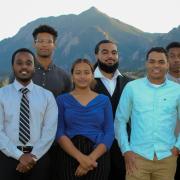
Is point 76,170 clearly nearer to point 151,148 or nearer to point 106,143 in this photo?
point 106,143

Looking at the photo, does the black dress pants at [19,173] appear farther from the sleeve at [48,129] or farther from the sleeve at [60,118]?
the sleeve at [60,118]

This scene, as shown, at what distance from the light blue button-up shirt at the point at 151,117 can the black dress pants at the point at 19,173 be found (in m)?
1.37

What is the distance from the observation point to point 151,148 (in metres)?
6.60

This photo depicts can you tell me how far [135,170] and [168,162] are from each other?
568 mm

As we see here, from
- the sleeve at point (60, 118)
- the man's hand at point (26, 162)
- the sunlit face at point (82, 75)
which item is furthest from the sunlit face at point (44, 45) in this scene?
the man's hand at point (26, 162)

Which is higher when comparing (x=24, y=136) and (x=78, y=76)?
(x=78, y=76)

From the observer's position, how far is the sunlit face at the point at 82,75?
683 cm

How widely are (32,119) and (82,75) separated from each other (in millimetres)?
1133

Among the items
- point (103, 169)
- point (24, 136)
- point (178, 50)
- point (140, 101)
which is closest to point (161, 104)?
point (140, 101)

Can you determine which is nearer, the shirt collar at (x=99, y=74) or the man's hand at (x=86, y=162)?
the man's hand at (x=86, y=162)

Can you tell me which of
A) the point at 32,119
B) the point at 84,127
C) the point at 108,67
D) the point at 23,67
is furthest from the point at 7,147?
the point at 108,67

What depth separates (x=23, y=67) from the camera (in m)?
6.80

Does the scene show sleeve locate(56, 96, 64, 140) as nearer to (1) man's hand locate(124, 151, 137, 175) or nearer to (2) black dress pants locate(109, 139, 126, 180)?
(1) man's hand locate(124, 151, 137, 175)

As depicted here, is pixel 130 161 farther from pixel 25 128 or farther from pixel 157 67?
pixel 25 128
